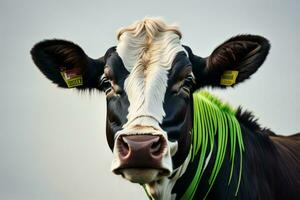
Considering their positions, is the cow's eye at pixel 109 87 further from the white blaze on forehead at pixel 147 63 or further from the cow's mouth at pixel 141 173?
the cow's mouth at pixel 141 173

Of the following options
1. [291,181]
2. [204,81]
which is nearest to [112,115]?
[204,81]

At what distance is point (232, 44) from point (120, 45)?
1.67 metres

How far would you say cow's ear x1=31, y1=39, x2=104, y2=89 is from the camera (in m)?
10.2

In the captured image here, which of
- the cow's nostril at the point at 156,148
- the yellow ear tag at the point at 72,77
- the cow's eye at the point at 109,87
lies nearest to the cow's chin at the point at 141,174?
the cow's nostril at the point at 156,148

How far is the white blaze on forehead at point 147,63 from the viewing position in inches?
331

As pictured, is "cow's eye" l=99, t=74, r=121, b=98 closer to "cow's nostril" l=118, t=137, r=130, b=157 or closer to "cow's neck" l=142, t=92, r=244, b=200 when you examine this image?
"cow's nostril" l=118, t=137, r=130, b=157

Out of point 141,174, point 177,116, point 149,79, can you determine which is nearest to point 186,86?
point 177,116

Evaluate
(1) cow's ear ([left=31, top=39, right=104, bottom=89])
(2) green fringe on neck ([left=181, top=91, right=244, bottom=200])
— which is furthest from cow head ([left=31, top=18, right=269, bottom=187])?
(2) green fringe on neck ([left=181, top=91, right=244, bottom=200])

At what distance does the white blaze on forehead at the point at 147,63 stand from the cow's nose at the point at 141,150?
32 cm

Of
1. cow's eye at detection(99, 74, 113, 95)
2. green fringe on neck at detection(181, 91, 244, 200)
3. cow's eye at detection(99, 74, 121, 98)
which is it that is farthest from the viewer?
green fringe on neck at detection(181, 91, 244, 200)

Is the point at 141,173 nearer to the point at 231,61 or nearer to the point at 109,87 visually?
the point at 109,87

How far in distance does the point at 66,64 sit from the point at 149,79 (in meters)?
2.21

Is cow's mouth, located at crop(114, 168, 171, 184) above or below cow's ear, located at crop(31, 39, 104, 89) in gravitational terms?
below

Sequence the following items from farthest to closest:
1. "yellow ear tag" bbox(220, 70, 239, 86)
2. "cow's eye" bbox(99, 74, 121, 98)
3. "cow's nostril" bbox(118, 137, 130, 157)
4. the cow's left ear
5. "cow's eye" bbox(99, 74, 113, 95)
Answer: "yellow ear tag" bbox(220, 70, 239, 86) < the cow's left ear < "cow's eye" bbox(99, 74, 113, 95) < "cow's eye" bbox(99, 74, 121, 98) < "cow's nostril" bbox(118, 137, 130, 157)
